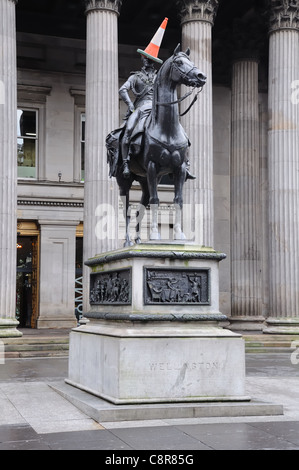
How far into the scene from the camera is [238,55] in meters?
32.7

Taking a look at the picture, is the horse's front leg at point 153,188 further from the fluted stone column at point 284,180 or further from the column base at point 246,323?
the column base at point 246,323

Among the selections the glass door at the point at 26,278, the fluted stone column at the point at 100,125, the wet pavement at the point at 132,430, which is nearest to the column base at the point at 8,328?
the fluted stone column at the point at 100,125

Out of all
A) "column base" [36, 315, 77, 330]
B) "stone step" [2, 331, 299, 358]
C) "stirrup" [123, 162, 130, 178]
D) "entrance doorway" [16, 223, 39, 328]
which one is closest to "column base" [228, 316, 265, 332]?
"stone step" [2, 331, 299, 358]

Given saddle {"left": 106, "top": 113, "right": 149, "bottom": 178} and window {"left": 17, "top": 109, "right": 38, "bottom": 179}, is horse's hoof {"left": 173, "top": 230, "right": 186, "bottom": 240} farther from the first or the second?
window {"left": 17, "top": 109, "right": 38, "bottom": 179}

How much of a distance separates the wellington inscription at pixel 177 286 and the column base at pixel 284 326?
15478 mm

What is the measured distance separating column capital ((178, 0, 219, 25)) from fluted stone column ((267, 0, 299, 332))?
279 centimetres

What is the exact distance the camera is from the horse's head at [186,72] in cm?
1180

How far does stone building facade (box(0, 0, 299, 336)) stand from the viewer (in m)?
25.9

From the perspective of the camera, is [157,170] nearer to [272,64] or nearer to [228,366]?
[228,366]

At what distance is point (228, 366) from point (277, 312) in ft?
53.0

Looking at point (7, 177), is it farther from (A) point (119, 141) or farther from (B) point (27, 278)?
(A) point (119, 141)

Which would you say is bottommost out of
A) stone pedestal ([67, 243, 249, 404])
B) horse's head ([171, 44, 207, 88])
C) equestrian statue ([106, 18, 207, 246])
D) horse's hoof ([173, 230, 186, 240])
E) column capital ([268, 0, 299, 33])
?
stone pedestal ([67, 243, 249, 404])
